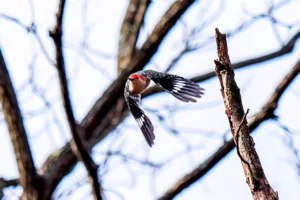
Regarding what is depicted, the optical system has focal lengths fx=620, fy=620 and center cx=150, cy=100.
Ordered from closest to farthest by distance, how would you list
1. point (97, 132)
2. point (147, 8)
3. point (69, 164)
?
point (69, 164) → point (97, 132) → point (147, 8)

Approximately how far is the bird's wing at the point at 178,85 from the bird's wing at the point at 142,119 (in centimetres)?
10

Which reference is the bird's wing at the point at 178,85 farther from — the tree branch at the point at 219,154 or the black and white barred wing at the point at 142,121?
the tree branch at the point at 219,154

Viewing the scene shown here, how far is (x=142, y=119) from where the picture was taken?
2121 millimetres

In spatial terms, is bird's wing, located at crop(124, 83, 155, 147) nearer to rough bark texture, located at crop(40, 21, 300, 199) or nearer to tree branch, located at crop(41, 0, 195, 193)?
rough bark texture, located at crop(40, 21, 300, 199)

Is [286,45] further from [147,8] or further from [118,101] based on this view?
[147,8]

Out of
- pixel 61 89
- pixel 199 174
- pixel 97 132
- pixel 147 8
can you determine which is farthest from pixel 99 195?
pixel 147 8

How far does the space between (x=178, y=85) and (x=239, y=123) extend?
369 millimetres

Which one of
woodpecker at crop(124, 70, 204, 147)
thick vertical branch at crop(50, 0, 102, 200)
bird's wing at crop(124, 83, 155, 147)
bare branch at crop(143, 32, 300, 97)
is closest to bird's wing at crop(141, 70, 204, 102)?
woodpecker at crop(124, 70, 204, 147)

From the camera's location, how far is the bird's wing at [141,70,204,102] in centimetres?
204

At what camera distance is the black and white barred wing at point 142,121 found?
2.02 m

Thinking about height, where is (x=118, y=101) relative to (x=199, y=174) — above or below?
above

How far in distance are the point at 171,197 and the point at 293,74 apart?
27.7 inches

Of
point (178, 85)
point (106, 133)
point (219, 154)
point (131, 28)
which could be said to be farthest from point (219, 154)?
point (131, 28)

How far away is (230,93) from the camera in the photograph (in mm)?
1838
